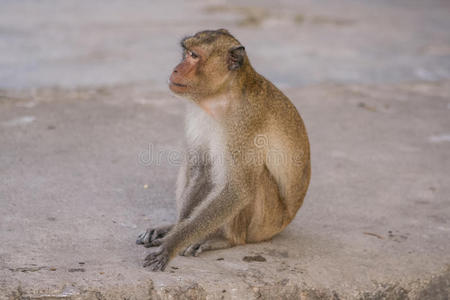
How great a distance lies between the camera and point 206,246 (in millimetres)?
3699

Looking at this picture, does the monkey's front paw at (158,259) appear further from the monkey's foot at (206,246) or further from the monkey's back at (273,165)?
the monkey's back at (273,165)

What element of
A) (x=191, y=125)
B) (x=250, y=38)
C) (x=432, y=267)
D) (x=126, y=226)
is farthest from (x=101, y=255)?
(x=250, y=38)

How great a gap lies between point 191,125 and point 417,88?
4863 mm

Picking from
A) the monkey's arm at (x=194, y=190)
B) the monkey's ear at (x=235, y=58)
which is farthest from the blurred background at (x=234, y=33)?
the monkey's ear at (x=235, y=58)

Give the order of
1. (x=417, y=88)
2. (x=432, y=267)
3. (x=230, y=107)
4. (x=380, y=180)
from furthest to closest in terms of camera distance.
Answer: (x=417, y=88) → (x=380, y=180) → (x=432, y=267) → (x=230, y=107)

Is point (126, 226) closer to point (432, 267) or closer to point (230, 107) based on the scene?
point (230, 107)

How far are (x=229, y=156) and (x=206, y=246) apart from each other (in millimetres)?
567

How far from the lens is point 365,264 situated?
375 centimetres

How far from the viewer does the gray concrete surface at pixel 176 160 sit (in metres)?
3.43

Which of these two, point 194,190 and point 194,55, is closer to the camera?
point 194,55

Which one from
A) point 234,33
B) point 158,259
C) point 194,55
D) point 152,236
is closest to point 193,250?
point 152,236

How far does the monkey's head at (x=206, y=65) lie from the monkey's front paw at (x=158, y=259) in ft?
2.60

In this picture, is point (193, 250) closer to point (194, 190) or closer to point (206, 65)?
point (194, 190)

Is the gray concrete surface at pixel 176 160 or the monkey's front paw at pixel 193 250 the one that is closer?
the gray concrete surface at pixel 176 160
